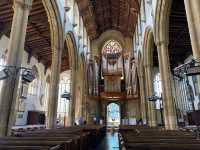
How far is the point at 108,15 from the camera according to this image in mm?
19438

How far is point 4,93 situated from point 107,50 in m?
17.1

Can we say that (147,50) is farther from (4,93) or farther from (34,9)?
(4,93)

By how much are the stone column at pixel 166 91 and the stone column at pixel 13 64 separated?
6148 millimetres

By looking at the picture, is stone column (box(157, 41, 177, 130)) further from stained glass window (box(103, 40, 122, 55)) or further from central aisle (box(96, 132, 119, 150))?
stained glass window (box(103, 40, 122, 55))

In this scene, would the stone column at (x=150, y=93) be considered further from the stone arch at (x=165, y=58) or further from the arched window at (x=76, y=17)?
the arched window at (x=76, y=17)

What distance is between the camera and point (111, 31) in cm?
2238

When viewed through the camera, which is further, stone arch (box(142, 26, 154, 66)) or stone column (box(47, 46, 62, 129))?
stone arch (box(142, 26, 154, 66))

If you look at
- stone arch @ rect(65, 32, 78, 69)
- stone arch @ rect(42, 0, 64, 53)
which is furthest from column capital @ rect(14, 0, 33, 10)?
stone arch @ rect(65, 32, 78, 69)

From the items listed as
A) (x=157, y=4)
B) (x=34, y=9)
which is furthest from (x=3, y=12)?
(x=157, y=4)

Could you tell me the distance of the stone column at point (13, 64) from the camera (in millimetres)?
5090

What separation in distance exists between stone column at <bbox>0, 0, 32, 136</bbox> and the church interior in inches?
1.0

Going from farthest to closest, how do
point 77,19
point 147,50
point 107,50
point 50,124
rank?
1. point 107,50
2. point 77,19
3. point 147,50
4. point 50,124

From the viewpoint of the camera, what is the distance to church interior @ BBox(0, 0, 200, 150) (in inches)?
214

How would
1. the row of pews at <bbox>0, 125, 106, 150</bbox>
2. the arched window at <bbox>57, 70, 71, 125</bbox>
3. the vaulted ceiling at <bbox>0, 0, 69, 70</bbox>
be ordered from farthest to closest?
1. the arched window at <bbox>57, 70, 71, 125</bbox>
2. the vaulted ceiling at <bbox>0, 0, 69, 70</bbox>
3. the row of pews at <bbox>0, 125, 106, 150</bbox>
